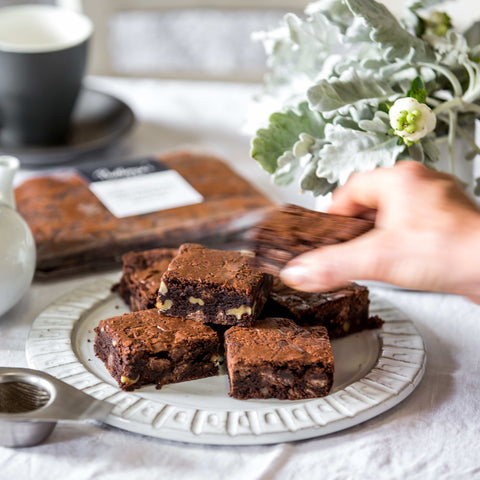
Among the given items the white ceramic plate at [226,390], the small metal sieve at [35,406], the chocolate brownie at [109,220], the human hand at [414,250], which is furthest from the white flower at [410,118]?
the small metal sieve at [35,406]

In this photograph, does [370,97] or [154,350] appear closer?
[154,350]

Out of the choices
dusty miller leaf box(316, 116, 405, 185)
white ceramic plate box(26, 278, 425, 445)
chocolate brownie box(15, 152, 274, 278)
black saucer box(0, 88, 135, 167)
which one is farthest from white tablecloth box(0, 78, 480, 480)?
black saucer box(0, 88, 135, 167)

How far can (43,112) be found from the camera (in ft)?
4.31

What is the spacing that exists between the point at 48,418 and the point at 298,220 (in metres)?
0.34

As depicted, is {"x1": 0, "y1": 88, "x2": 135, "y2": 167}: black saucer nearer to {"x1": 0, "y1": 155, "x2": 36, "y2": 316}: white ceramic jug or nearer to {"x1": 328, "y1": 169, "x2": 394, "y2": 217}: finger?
{"x1": 0, "y1": 155, "x2": 36, "y2": 316}: white ceramic jug

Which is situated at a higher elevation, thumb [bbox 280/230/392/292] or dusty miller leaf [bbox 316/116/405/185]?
dusty miller leaf [bbox 316/116/405/185]

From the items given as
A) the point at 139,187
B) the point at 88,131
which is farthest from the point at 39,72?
the point at 139,187

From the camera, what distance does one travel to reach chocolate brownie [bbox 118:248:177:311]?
868 millimetres

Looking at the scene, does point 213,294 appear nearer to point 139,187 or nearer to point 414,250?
point 414,250

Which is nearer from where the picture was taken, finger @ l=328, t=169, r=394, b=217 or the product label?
finger @ l=328, t=169, r=394, b=217

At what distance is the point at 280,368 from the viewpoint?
2.46ft

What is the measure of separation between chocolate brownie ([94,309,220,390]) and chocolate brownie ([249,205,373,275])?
11cm

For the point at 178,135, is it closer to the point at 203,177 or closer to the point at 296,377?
the point at 203,177

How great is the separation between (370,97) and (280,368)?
0.38 m
